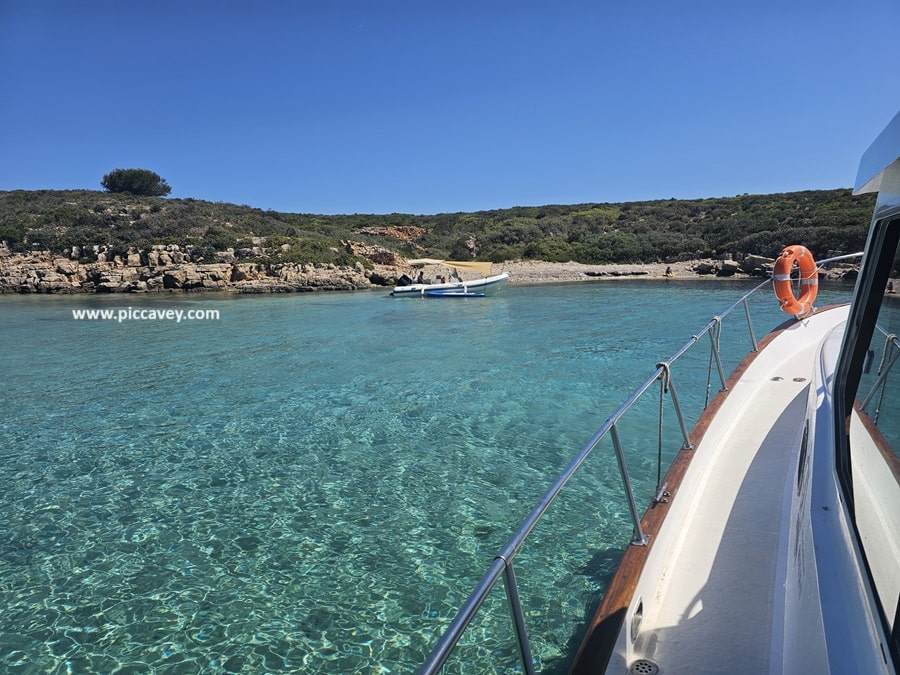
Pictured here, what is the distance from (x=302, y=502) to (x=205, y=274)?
32862 millimetres

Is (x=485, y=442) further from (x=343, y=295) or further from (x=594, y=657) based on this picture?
(x=343, y=295)

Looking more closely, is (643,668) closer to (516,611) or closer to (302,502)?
(516,611)

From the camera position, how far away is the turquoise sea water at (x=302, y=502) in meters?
3.60

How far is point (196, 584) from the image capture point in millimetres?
4113

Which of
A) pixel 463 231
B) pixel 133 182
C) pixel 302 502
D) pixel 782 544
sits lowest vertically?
pixel 302 502

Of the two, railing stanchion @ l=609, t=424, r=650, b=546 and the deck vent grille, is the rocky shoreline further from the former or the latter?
the deck vent grille

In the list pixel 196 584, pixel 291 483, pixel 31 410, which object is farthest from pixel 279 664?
pixel 31 410

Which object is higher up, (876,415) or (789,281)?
(789,281)

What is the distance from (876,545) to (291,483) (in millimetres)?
5318

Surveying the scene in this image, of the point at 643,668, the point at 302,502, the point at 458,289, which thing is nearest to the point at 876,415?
the point at 643,668

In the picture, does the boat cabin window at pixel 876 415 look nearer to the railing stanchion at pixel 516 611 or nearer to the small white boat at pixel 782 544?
the small white boat at pixel 782 544

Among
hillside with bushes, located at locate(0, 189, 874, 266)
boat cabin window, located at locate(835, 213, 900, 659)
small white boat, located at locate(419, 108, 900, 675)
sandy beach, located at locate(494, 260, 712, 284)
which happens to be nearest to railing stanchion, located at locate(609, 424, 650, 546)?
small white boat, located at locate(419, 108, 900, 675)

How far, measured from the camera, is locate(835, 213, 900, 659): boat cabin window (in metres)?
1.32

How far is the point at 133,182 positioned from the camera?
58.6m
